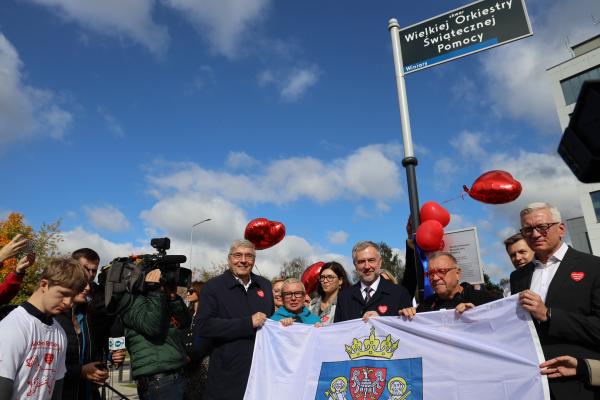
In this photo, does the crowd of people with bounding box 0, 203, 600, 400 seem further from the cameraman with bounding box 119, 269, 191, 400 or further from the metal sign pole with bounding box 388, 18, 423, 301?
the metal sign pole with bounding box 388, 18, 423, 301

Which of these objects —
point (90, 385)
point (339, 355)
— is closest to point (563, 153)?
point (339, 355)

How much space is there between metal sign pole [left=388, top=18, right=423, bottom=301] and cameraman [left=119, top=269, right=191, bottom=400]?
248 centimetres

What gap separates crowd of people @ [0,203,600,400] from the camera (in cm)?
249

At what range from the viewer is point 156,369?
3781mm

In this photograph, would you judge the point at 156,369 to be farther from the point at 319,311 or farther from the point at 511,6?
the point at 511,6

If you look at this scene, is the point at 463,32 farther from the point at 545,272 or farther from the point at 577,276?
the point at 577,276

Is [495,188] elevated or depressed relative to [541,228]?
elevated

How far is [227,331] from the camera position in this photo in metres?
3.62

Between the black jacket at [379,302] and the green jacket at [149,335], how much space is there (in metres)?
1.59

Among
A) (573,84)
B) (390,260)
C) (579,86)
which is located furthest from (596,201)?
(390,260)

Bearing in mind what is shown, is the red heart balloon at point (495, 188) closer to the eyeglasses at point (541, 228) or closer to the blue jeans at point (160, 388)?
the eyeglasses at point (541, 228)

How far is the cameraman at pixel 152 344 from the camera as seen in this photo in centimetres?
380

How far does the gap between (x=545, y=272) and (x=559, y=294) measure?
0.21m

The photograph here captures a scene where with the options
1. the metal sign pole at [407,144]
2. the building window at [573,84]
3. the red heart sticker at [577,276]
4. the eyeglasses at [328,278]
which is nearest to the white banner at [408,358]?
the red heart sticker at [577,276]
